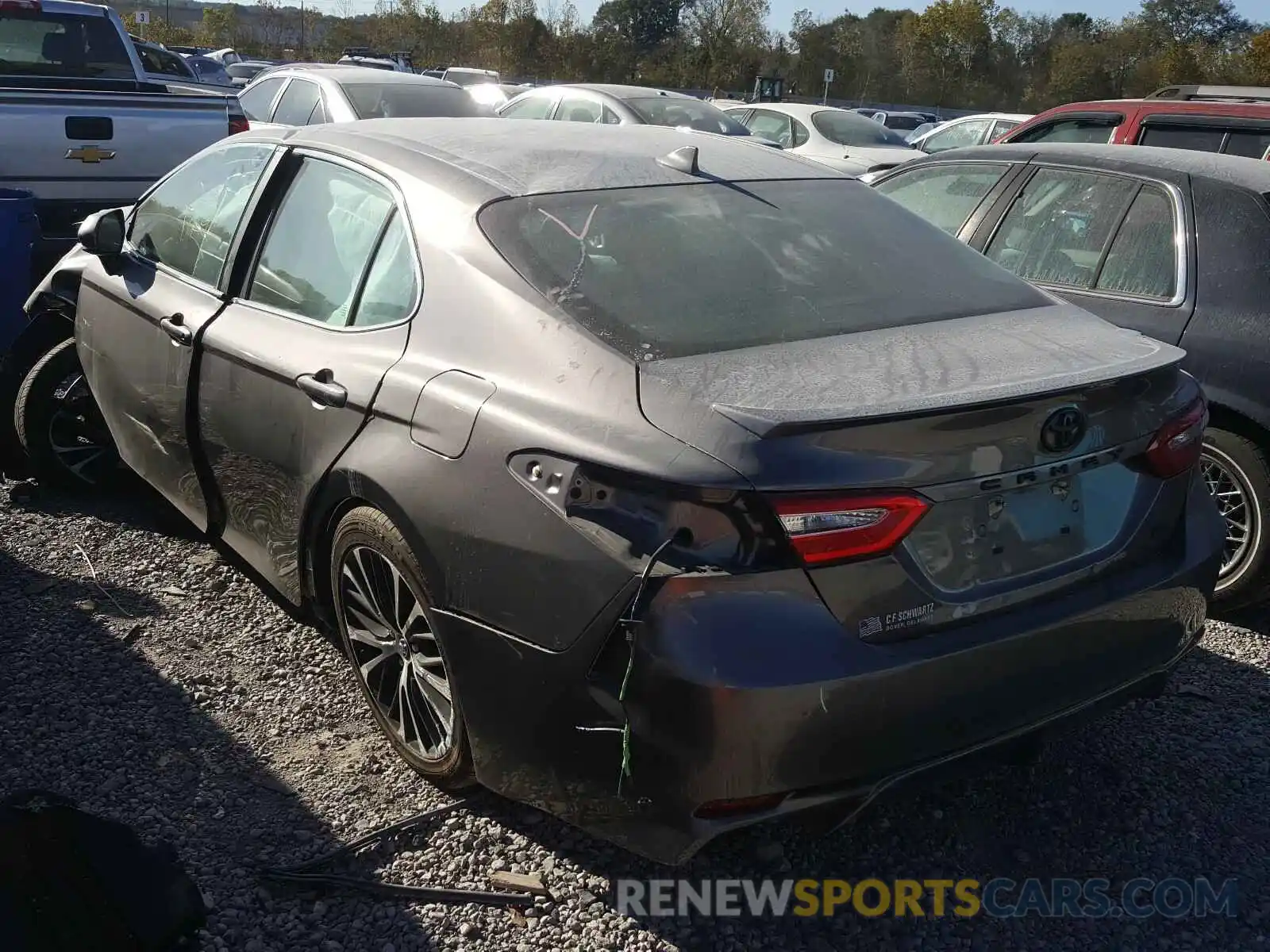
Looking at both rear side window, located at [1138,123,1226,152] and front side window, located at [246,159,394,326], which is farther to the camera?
rear side window, located at [1138,123,1226,152]

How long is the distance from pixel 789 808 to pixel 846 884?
24.8 inches

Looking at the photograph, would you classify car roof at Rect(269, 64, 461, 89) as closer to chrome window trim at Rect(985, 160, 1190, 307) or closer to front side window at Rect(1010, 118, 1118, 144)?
front side window at Rect(1010, 118, 1118, 144)

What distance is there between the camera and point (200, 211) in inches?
166

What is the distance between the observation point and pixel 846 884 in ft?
9.46

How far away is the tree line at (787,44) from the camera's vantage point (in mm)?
57750

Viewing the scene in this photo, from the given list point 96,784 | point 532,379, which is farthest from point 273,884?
point 532,379

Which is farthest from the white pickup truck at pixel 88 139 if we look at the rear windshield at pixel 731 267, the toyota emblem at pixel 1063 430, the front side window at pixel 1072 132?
the toyota emblem at pixel 1063 430

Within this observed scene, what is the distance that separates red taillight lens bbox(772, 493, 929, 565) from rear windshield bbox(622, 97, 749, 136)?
34.9 ft

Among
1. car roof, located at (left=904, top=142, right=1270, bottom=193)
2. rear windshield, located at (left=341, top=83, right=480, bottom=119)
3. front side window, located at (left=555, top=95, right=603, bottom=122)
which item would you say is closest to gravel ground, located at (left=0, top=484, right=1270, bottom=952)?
car roof, located at (left=904, top=142, right=1270, bottom=193)

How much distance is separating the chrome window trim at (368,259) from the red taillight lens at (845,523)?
1.23 m

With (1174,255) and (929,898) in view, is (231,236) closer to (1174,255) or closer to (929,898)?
(929,898)

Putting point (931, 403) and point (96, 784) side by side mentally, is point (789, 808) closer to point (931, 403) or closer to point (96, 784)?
point (931, 403)

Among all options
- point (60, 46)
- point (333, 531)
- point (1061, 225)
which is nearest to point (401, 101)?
point (60, 46)

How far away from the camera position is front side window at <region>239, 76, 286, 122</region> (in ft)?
39.2
